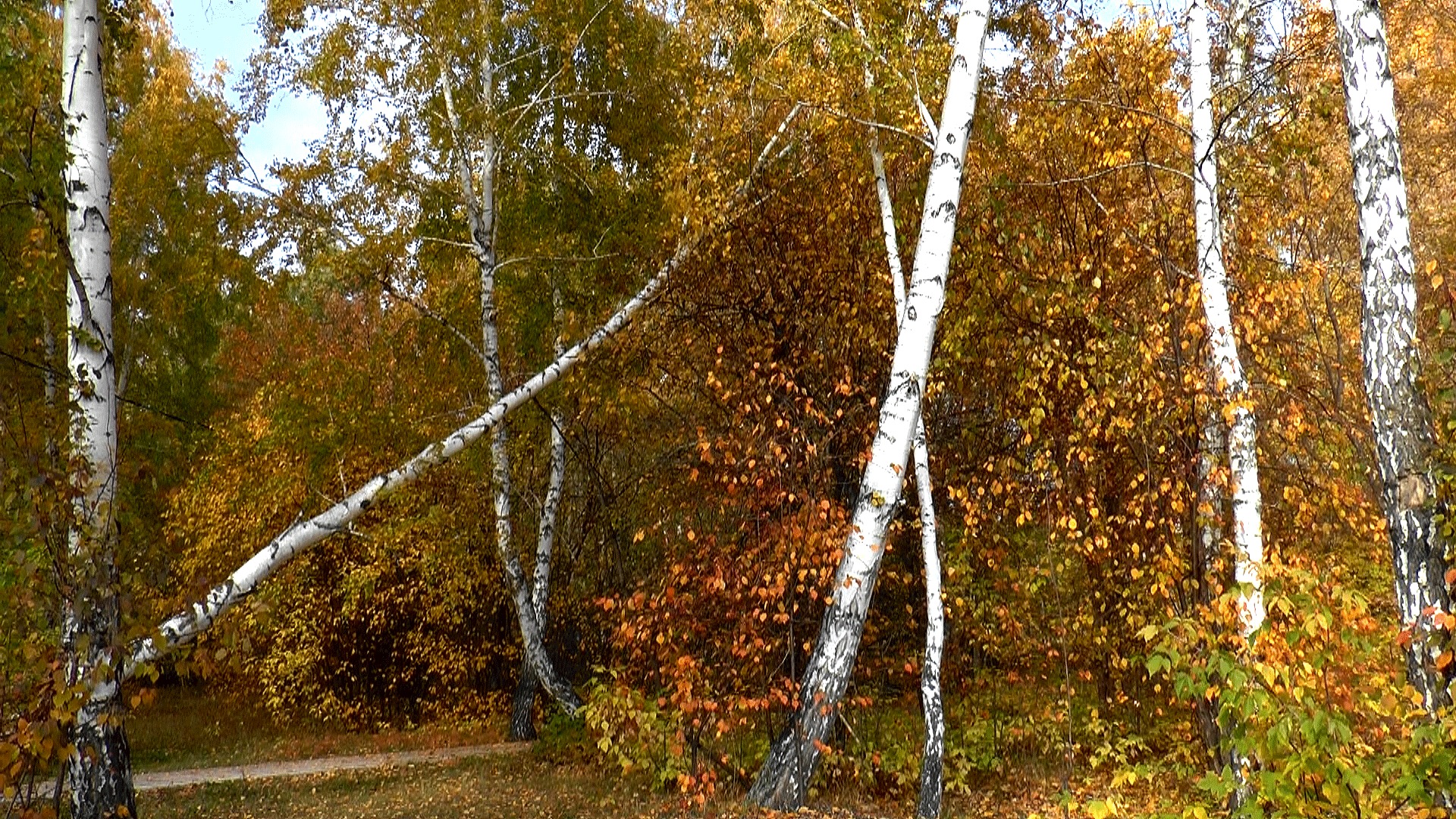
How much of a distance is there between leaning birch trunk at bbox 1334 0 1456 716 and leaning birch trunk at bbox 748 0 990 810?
2.61 meters

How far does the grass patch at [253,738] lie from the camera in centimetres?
1387

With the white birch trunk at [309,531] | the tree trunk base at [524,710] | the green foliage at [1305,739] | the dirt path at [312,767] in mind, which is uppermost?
the white birch trunk at [309,531]

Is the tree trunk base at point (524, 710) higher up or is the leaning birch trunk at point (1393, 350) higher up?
the leaning birch trunk at point (1393, 350)

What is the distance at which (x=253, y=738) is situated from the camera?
1554 cm

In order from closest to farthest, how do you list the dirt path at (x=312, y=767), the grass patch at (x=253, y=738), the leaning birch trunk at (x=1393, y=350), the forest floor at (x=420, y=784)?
the leaning birch trunk at (x=1393, y=350), the forest floor at (x=420, y=784), the dirt path at (x=312, y=767), the grass patch at (x=253, y=738)

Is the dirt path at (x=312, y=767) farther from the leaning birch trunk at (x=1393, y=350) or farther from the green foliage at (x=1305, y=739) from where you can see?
the leaning birch trunk at (x=1393, y=350)

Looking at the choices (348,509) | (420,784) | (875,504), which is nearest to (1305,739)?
(875,504)

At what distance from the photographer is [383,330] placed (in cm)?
1220

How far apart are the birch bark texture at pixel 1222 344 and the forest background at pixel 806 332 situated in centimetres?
16

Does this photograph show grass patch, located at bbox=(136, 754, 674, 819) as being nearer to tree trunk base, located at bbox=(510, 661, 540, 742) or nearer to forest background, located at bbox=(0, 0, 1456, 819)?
forest background, located at bbox=(0, 0, 1456, 819)

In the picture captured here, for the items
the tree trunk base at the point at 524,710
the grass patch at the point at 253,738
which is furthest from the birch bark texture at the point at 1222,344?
the grass patch at the point at 253,738

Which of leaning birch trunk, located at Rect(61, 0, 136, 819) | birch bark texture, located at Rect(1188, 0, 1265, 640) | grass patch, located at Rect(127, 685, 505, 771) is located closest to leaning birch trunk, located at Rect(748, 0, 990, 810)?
birch bark texture, located at Rect(1188, 0, 1265, 640)

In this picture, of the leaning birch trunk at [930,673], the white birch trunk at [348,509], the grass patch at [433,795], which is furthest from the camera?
the grass patch at [433,795]

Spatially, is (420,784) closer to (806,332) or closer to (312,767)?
(312,767)
